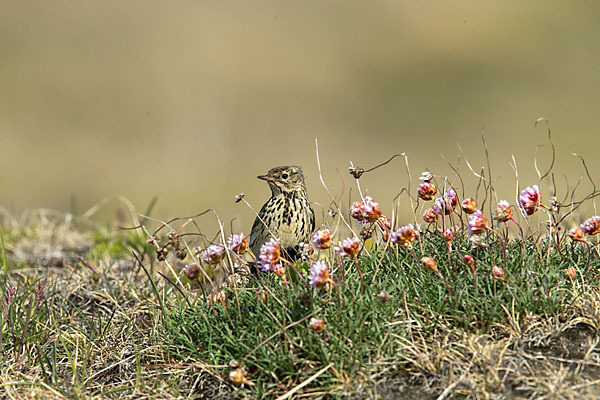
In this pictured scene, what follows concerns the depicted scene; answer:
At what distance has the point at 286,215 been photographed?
4.82m

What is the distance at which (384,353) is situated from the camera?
3.22m

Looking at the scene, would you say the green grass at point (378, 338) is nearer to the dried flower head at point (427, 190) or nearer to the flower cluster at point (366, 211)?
the flower cluster at point (366, 211)

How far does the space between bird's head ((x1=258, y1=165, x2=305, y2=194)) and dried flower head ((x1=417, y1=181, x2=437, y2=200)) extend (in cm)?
155

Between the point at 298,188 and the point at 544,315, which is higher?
the point at 298,188

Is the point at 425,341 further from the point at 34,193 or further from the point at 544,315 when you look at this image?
the point at 34,193

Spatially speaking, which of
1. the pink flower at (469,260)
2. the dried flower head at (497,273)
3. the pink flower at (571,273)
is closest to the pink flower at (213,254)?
the pink flower at (469,260)

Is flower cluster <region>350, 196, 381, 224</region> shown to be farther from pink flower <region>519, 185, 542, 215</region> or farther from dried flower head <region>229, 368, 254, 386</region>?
dried flower head <region>229, 368, 254, 386</region>

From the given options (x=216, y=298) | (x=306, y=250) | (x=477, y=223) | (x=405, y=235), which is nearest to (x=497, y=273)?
(x=477, y=223)

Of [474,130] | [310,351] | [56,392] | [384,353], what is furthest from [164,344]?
[474,130]

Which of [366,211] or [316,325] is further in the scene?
[366,211]

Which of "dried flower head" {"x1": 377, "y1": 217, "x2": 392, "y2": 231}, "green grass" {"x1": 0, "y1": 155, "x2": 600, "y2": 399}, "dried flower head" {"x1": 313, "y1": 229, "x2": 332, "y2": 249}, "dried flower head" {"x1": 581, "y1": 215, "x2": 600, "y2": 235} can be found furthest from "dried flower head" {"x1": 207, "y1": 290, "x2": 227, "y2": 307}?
"dried flower head" {"x1": 581, "y1": 215, "x2": 600, "y2": 235}

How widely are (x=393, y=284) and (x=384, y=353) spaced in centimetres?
39

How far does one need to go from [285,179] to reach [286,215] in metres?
0.34

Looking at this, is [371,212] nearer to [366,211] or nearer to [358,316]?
[366,211]
